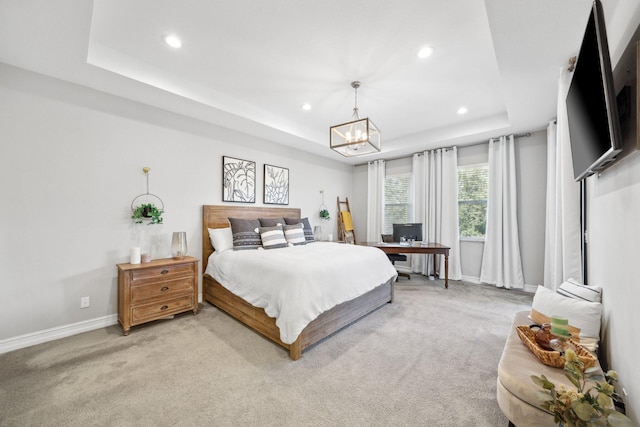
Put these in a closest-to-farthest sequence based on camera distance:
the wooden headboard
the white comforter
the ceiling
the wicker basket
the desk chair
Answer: the wicker basket, the ceiling, the white comforter, the wooden headboard, the desk chair

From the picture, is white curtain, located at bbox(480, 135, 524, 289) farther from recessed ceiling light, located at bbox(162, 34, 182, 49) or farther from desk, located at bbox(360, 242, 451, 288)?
recessed ceiling light, located at bbox(162, 34, 182, 49)

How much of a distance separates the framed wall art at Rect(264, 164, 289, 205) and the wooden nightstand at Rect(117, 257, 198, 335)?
1.83 m

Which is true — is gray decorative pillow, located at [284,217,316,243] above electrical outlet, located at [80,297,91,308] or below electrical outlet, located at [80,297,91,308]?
above

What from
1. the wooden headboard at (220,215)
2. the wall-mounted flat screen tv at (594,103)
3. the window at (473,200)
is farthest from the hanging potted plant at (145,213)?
the window at (473,200)

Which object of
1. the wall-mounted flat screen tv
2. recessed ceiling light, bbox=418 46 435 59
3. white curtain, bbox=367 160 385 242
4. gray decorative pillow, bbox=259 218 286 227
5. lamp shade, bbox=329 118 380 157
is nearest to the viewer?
the wall-mounted flat screen tv

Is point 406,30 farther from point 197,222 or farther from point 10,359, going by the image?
point 10,359

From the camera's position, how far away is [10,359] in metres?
2.11

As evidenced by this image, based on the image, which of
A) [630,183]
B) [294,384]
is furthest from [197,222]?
[630,183]

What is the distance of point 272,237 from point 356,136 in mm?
1855

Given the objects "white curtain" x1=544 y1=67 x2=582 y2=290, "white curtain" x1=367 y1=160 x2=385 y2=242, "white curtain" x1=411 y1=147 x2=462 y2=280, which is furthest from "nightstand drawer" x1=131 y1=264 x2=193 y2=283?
"white curtain" x1=411 y1=147 x2=462 y2=280

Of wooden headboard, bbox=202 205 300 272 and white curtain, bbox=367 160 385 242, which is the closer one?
wooden headboard, bbox=202 205 300 272

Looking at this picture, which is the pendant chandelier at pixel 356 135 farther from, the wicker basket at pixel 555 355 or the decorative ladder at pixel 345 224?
the decorative ladder at pixel 345 224

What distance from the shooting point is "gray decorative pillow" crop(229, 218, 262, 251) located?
3.52m

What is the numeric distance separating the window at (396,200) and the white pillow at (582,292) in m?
3.63
